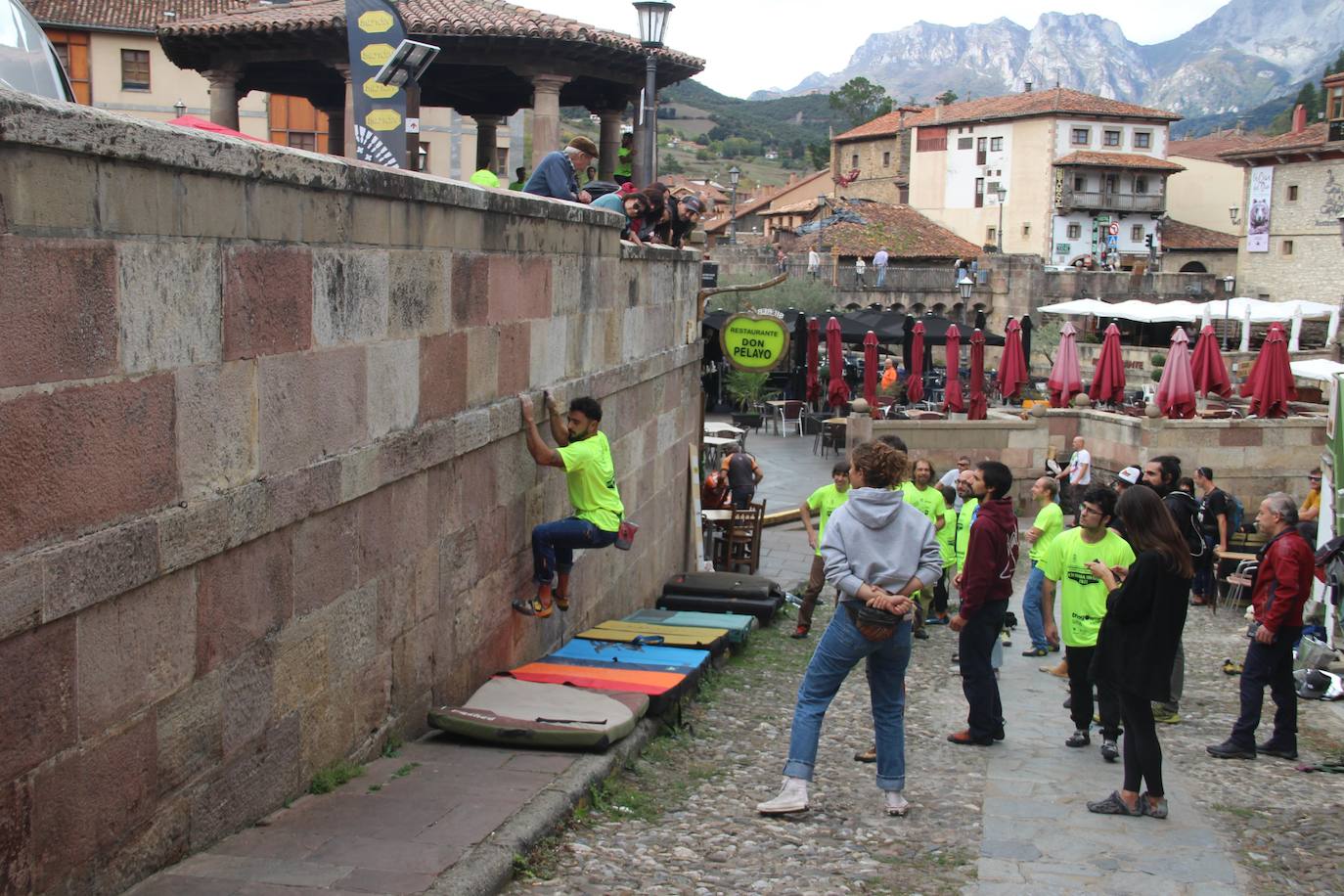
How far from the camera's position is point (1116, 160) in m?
68.0

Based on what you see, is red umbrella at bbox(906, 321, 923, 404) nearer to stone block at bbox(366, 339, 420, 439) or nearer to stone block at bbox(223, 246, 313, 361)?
stone block at bbox(366, 339, 420, 439)

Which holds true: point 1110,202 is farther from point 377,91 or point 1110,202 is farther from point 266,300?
point 266,300

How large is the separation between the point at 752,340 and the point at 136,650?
38.6ft

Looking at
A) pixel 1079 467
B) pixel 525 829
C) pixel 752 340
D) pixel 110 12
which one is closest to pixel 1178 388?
pixel 1079 467

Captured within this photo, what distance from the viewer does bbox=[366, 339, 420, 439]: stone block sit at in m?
5.69

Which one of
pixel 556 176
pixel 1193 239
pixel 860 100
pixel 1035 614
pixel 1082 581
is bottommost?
pixel 1035 614

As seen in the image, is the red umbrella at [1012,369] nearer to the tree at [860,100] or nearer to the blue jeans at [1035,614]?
the blue jeans at [1035,614]

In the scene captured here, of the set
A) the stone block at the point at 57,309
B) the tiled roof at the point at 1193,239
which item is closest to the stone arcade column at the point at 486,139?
the stone block at the point at 57,309

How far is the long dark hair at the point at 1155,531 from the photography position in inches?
248

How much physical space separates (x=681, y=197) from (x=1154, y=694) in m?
7.42

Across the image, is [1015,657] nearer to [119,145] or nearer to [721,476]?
[721,476]

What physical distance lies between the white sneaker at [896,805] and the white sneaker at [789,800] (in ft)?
1.36

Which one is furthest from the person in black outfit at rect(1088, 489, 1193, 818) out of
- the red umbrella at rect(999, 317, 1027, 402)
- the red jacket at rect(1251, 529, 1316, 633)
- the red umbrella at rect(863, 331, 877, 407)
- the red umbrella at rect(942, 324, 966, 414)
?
the red umbrella at rect(999, 317, 1027, 402)

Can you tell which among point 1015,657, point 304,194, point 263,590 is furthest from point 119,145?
point 1015,657
